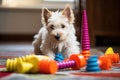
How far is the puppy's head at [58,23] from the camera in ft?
5.86

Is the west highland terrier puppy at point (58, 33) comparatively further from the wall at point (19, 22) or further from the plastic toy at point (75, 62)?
the wall at point (19, 22)

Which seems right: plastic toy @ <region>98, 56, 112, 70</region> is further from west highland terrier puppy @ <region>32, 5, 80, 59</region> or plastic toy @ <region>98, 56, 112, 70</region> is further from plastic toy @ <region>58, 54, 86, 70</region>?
west highland terrier puppy @ <region>32, 5, 80, 59</region>

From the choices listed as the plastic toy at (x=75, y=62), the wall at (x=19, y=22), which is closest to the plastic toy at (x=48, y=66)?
the plastic toy at (x=75, y=62)

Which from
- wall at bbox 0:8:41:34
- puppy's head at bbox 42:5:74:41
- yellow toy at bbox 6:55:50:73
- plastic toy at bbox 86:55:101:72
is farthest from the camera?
wall at bbox 0:8:41:34

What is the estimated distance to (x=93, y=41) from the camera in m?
3.51

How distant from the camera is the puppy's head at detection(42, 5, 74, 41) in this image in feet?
5.86

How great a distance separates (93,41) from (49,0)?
4.73ft

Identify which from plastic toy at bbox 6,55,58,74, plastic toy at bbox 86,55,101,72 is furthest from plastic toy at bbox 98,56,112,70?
plastic toy at bbox 6,55,58,74

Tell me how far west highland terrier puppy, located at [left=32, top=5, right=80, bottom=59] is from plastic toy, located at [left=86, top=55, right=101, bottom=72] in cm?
34

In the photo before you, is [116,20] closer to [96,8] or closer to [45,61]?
[96,8]

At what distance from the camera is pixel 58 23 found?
5.89ft

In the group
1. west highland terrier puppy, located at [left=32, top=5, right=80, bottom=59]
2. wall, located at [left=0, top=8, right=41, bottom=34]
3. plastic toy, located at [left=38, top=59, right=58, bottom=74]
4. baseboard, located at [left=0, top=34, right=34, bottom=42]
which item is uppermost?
wall, located at [left=0, top=8, right=41, bottom=34]

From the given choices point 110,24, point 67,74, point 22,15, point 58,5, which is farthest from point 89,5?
point 67,74

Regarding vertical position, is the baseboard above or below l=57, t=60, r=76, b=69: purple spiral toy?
above
